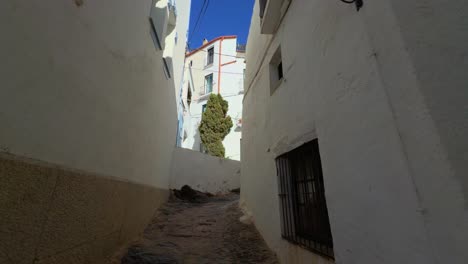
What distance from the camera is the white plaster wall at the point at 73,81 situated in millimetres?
1104

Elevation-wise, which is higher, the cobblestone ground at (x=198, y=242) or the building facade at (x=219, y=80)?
the building facade at (x=219, y=80)

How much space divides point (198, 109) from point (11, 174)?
56.0 ft

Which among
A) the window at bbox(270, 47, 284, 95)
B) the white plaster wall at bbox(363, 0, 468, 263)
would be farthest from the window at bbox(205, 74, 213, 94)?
the white plaster wall at bbox(363, 0, 468, 263)

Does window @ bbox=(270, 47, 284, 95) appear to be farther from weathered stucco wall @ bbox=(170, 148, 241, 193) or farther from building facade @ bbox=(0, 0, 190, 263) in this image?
weathered stucco wall @ bbox=(170, 148, 241, 193)

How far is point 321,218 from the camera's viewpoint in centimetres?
215

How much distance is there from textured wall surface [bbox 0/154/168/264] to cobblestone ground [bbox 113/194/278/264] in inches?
25.9

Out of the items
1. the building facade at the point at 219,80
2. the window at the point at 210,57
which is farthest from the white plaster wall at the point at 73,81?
the window at the point at 210,57

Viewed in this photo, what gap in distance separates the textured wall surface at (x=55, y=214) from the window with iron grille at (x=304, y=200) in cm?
201

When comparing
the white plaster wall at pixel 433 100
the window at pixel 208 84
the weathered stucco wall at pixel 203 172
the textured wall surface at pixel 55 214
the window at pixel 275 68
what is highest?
the window at pixel 208 84

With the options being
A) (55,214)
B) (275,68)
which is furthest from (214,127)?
(55,214)

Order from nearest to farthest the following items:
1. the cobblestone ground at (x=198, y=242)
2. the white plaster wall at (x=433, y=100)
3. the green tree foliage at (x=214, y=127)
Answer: the white plaster wall at (x=433, y=100)
the cobblestone ground at (x=198, y=242)
the green tree foliage at (x=214, y=127)

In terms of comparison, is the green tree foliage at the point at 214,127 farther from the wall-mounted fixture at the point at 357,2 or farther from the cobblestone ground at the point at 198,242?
the wall-mounted fixture at the point at 357,2

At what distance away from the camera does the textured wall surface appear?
1097 mm

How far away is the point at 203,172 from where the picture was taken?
9.94 m
